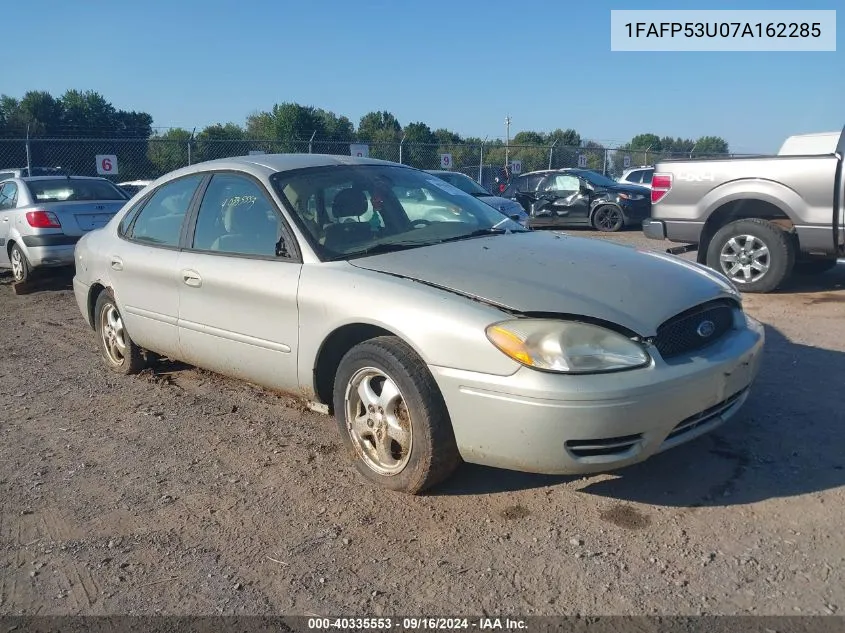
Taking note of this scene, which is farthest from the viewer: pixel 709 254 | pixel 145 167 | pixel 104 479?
pixel 145 167

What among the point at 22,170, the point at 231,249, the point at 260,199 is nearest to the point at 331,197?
the point at 260,199

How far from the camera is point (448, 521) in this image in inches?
124

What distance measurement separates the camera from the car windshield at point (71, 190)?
961cm

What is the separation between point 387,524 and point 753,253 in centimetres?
592

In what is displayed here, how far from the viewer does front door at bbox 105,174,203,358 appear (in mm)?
4652

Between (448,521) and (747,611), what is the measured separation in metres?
1.20

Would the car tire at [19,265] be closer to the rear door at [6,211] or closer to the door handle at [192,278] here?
the rear door at [6,211]

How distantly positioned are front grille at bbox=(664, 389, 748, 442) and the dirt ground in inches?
13.0

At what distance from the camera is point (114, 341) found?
216 inches

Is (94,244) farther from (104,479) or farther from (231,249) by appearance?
(104,479)

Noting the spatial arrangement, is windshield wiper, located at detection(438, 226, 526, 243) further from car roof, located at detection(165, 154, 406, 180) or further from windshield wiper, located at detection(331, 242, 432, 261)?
car roof, located at detection(165, 154, 406, 180)

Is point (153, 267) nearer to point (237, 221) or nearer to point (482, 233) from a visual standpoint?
point (237, 221)

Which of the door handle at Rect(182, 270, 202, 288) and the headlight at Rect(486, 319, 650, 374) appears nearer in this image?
the headlight at Rect(486, 319, 650, 374)

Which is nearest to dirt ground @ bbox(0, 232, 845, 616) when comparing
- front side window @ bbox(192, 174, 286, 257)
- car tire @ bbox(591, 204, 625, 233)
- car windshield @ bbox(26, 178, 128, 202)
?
front side window @ bbox(192, 174, 286, 257)
